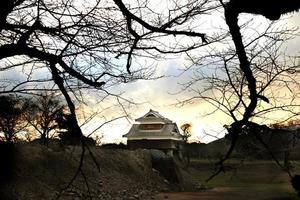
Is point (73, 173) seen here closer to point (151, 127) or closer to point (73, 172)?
point (73, 172)

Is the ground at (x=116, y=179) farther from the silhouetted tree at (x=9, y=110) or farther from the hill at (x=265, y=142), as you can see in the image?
the hill at (x=265, y=142)

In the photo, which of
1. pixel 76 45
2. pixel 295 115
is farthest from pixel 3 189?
pixel 295 115

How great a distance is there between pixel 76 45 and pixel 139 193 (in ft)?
70.0

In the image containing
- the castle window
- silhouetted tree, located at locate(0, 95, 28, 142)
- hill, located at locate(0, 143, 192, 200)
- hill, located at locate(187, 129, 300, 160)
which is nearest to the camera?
hill, located at locate(187, 129, 300, 160)

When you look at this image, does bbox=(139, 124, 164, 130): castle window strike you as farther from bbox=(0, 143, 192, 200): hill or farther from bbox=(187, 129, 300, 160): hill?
bbox=(187, 129, 300, 160): hill

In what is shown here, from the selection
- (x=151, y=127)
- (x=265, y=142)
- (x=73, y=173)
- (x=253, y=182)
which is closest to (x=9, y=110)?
(x=265, y=142)

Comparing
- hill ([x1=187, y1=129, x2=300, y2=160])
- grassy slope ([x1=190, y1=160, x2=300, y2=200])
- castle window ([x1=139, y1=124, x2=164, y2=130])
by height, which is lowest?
hill ([x1=187, y1=129, x2=300, y2=160])

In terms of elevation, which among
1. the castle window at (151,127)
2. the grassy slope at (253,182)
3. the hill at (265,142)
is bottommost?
the hill at (265,142)

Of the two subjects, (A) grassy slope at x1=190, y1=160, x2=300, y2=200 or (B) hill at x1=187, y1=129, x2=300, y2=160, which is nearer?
(B) hill at x1=187, y1=129, x2=300, y2=160

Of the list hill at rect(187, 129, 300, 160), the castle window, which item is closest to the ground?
the castle window

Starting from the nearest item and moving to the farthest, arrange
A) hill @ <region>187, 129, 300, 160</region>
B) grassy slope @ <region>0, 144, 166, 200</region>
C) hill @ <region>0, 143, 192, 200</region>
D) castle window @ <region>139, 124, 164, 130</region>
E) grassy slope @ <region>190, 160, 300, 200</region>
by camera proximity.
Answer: hill @ <region>187, 129, 300, 160</region>
hill @ <region>0, 143, 192, 200</region>
grassy slope @ <region>0, 144, 166, 200</region>
grassy slope @ <region>190, 160, 300, 200</region>
castle window @ <region>139, 124, 164, 130</region>

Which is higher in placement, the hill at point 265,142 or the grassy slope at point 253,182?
the grassy slope at point 253,182

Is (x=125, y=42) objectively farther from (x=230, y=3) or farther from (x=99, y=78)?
(x=230, y=3)

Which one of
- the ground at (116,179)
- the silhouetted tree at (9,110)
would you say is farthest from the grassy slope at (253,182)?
the silhouetted tree at (9,110)
